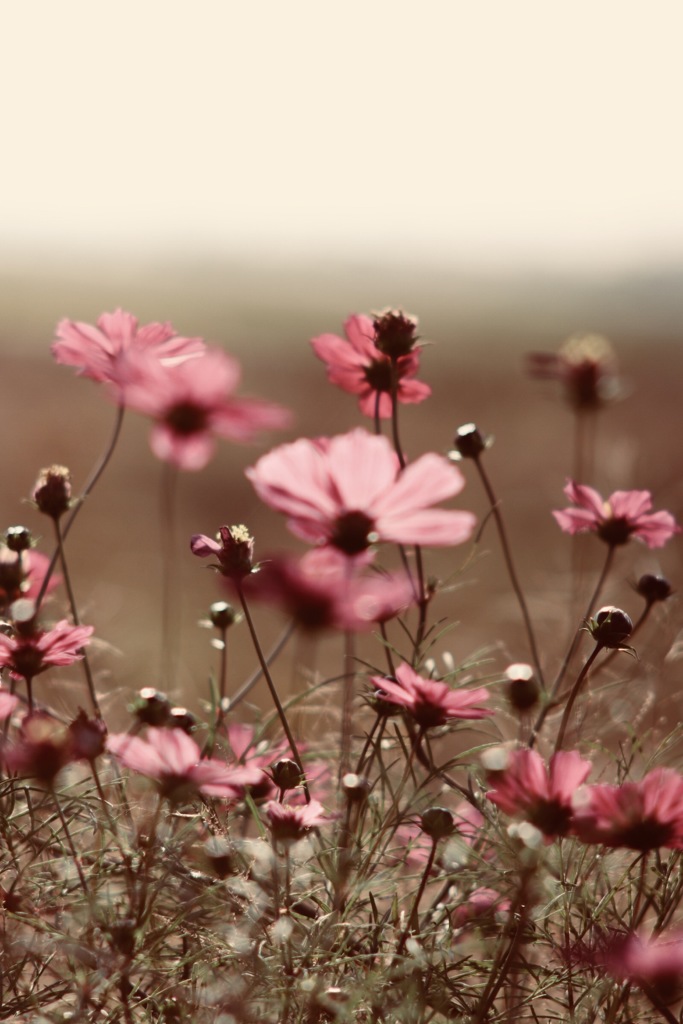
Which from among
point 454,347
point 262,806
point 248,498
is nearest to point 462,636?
point 248,498

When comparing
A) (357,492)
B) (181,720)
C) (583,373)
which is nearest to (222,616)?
(181,720)

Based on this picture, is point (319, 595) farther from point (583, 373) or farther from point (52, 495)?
point (583, 373)

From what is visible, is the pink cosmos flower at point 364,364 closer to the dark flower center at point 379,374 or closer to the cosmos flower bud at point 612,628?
the dark flower center at point 379,374

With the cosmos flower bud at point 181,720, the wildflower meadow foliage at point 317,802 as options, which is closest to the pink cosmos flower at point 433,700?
the wildflower meadow foliage at point 317,802

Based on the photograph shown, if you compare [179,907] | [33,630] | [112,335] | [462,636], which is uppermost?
[112,335]

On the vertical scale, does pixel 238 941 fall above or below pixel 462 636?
above

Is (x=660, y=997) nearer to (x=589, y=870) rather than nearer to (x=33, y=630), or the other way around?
(x=589, y=870)
